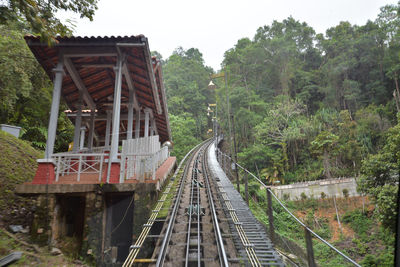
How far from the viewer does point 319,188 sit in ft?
65.5

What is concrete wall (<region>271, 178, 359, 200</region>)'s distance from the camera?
18964 mm

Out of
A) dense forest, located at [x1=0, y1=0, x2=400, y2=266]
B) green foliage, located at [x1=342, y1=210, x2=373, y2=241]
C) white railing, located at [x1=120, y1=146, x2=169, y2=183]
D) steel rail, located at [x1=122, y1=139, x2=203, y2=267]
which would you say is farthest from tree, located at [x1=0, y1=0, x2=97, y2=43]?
green foliage, located at [x1=342, y1=210, x2=373, y2=241]

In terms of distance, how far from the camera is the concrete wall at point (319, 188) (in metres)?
19.0

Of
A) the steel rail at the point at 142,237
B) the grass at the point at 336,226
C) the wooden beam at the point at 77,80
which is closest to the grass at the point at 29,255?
the steel rail at the point at 142,237

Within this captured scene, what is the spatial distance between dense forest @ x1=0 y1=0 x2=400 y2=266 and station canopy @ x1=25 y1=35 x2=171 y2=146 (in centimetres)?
137

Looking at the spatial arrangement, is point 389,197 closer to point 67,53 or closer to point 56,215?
point 56,215

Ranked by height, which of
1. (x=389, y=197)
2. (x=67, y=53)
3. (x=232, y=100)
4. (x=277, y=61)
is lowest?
(x=389, y=197)

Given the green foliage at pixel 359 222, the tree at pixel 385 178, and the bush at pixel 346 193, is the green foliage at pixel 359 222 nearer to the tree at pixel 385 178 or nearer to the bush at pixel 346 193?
the bush at pixel 346 193

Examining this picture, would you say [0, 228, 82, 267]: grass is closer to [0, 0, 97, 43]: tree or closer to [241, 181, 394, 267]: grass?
[0, 0, 97, 43]: tree

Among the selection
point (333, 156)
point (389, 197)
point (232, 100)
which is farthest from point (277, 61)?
point (389, 197)

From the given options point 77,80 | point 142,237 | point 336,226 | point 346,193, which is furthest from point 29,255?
point 346,193

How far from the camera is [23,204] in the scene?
6012mm

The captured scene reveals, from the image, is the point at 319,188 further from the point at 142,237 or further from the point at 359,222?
the point at 142,237

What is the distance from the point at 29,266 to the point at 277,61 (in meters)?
35.8
